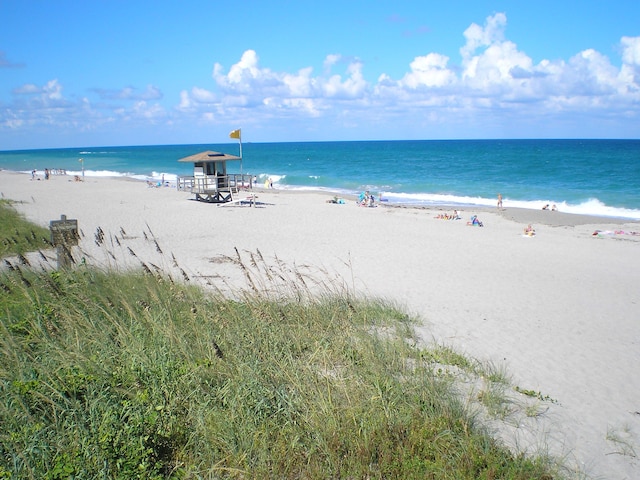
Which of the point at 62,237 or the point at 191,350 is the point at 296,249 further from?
the point at 191,350

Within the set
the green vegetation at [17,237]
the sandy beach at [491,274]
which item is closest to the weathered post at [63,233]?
the sandy beach at [491,274]

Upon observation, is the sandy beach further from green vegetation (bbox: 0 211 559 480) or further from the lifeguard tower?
the lifeguard tower

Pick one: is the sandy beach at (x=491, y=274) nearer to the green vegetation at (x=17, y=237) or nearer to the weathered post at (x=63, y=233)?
the weathered post at (x=63, y=233)

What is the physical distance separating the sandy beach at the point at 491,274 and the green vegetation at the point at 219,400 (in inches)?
25.5

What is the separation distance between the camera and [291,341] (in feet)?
15.3

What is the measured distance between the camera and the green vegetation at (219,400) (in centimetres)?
304

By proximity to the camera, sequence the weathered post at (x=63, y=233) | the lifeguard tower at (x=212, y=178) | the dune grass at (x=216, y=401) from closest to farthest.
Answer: the dune grass at (x=216, y=401) → the weathered post at (x=63, y=233) → the lifeguard tower at (x=212, y=178)

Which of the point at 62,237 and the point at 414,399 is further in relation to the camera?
the point at 62,237

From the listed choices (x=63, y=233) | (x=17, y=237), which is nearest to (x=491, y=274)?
(x=63, y=233)

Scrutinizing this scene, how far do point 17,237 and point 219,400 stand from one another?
8216 mm

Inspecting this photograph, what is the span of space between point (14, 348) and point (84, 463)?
5.46 feet

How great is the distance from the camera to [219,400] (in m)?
3.63

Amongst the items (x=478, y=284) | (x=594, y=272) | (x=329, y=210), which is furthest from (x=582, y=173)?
(x=478, y=284)

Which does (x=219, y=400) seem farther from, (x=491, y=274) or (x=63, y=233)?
(x=491, y=274)
